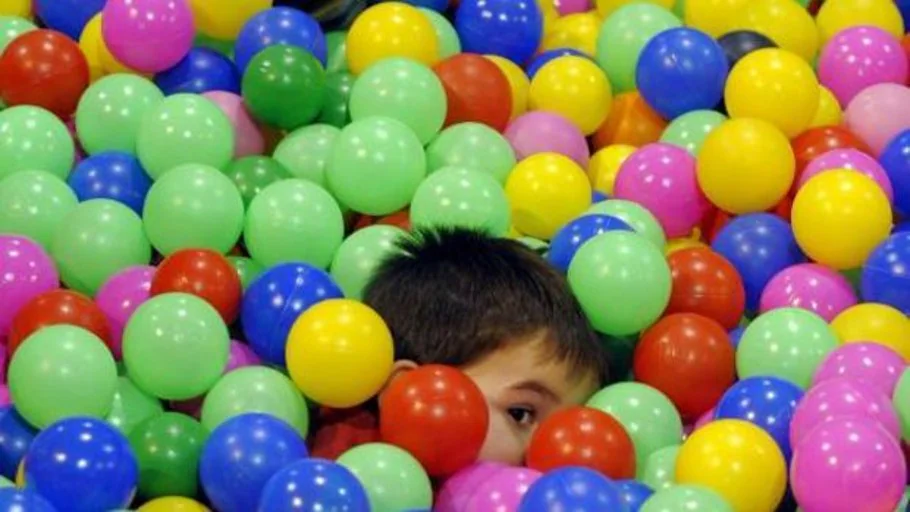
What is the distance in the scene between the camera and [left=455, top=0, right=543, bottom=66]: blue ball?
2.37 meters

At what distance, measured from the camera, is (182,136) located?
2041 mm

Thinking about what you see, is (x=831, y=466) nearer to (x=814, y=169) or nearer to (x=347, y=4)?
(x=814, y=169)

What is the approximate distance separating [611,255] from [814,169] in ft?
0.96

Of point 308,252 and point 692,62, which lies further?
point 692,62

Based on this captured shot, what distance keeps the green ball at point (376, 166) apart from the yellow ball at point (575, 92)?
0.26 m

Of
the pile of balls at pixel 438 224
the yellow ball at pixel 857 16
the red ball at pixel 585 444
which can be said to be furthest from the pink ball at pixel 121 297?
the yellow ball at pixel 857 16

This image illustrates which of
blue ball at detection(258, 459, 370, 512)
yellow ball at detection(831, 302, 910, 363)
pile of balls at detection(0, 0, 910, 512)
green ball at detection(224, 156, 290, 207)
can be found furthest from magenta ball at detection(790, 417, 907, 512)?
green ball at detection(224, 156, 290, 207)

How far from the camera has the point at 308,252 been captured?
1.98 metres

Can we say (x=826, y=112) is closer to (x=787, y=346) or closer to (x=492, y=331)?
(x=787, y=346)

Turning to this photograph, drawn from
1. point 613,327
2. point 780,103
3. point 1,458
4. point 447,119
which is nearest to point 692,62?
point 780,103

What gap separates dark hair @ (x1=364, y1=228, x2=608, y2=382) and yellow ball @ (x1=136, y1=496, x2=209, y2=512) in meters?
0.28

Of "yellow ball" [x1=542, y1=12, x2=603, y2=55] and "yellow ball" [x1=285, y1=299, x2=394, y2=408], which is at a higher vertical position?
"yellow ball" [x1=285, y1=299, x2=394, y2=408]

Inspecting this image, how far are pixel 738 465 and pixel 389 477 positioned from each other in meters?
0.28

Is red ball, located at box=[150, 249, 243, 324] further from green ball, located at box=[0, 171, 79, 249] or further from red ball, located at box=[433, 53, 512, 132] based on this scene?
red ball, located at box=[433, 53, 512, 132]
